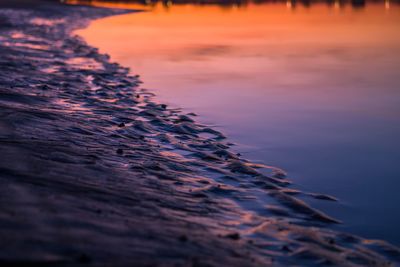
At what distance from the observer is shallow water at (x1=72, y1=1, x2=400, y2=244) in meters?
6.29

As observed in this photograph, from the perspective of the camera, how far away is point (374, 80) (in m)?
14.2

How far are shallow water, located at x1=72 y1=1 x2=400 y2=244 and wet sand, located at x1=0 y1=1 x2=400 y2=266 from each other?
17.5 inches

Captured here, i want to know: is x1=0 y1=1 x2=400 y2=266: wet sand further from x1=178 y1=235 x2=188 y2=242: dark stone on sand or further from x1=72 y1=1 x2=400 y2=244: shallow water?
x1=72 y1=1 x2=400 y2=244: shallow water

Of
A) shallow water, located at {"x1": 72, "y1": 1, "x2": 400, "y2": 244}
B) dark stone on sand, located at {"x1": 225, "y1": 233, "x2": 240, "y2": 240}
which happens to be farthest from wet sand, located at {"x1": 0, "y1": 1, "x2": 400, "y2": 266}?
shallow water, located at {"x1": 72, "y1": 1, "x2": 400, "y2": 244}

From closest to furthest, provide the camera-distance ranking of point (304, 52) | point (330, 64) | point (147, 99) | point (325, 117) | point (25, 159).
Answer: point (25, 159)
point (325, 117)
point (147, 99)
point (330, 64)
point (304, 52)

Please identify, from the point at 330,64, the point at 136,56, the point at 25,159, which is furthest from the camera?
the point at 136,56

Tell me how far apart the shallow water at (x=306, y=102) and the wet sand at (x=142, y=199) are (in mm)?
444

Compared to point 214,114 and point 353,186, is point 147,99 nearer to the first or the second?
point 214,114

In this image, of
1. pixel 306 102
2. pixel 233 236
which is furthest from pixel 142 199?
pixel 306 102

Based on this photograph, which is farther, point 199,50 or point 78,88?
point 199,50

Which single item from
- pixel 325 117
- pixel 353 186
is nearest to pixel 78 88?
pixel 325 117

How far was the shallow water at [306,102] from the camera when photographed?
20.6 feet

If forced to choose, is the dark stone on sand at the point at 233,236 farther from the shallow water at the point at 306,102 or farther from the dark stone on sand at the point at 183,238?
the shallow water at the point at 306,102

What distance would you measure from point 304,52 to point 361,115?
1135 cm
